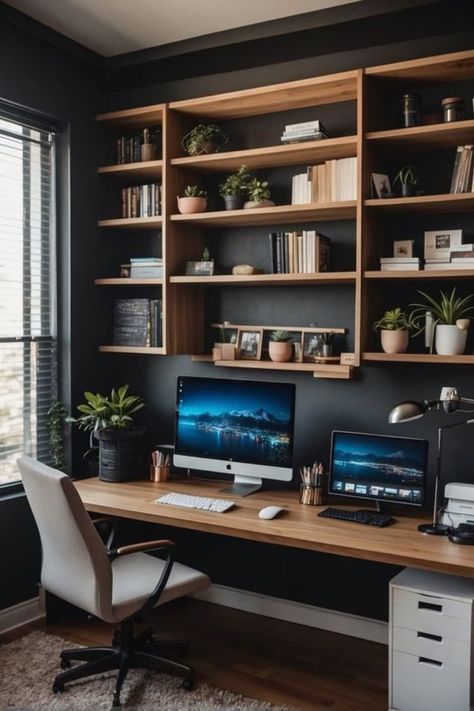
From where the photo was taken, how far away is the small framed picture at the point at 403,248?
3053 mm

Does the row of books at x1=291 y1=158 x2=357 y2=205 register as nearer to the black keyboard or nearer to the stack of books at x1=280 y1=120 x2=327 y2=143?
the stack of books at x1=280 y1=120 x2=327 y2=143

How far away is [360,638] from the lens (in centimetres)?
327

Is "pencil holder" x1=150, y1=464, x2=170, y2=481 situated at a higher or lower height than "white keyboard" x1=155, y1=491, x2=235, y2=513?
higher

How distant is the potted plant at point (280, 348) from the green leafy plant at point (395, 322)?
1.46ft

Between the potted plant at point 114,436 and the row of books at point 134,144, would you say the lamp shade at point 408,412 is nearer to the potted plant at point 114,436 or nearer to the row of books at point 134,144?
the potted plant at point 114,436

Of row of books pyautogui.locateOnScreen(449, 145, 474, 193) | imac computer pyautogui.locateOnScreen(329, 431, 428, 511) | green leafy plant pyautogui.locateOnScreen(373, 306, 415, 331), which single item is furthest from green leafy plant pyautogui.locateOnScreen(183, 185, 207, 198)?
imac computer pyautogui.locateOnScreen(329, 431, 428, 511)

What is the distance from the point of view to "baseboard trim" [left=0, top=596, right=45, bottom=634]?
3286 mm

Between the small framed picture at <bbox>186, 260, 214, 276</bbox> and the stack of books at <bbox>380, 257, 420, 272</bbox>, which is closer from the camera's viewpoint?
Answer: the stack of books at <bbox>380, 257, 420, 272</bbox>

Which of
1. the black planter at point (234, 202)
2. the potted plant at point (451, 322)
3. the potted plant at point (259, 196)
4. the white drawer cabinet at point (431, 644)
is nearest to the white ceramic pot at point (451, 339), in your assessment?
the potted plant at point (451, 322)

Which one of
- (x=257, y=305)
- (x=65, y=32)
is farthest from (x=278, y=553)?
(x=65, y=32)

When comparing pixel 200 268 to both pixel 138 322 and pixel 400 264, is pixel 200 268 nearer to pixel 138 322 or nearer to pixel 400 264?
pixel 138 322

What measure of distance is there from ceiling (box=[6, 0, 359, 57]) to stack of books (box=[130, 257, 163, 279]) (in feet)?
3.62

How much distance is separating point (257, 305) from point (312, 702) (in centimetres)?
181

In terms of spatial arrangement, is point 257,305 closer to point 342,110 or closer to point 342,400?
point 342,400
